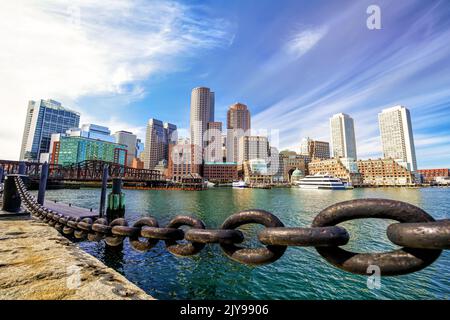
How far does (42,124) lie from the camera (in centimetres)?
17775

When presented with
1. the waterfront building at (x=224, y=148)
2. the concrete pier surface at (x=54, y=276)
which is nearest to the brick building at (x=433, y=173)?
the waterfront building at (x=224, y=148)

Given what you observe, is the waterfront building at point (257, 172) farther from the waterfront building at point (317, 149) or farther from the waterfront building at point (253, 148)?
the waterfront building at point (317, 149)

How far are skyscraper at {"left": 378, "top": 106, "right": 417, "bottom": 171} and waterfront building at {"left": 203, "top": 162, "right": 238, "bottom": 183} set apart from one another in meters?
126

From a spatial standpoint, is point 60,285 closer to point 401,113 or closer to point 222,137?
point 222,137

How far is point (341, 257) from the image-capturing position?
130cm

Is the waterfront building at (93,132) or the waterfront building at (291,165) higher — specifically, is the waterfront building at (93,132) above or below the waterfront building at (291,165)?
above

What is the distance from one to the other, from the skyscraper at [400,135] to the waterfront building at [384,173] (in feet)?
169

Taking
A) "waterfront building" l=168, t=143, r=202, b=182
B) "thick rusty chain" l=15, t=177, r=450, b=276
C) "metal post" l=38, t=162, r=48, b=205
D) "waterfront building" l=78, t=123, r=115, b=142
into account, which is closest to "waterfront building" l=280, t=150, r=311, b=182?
"waterfront building" l=168, t=143, r=202, b=182

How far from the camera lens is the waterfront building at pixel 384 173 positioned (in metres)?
120

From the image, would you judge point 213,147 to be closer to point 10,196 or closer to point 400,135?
point 400,135

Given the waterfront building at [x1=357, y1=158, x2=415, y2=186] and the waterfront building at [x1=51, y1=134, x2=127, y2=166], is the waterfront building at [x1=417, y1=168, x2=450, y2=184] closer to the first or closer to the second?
the waterfront building at [x1=357, y1=158, x2=415, y2=186]

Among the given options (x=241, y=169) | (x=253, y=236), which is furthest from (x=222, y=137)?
(x=253, y=236)

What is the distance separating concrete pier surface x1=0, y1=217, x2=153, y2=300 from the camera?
73.5 inches

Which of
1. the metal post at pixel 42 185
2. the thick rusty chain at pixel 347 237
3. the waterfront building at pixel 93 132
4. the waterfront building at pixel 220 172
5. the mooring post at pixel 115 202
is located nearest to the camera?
the thick rusty chain at pixel 347 237
